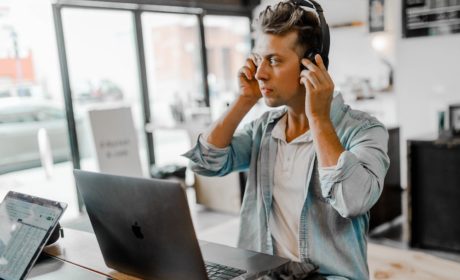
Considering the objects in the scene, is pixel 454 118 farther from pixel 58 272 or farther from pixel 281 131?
pixel 58 272

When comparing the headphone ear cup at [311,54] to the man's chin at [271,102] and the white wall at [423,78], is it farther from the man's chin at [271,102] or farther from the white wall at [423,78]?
the white wall at [423,78]

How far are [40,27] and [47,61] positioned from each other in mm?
329

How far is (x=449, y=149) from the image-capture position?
3.17 m

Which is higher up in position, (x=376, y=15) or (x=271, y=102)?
(x=376, y=15)

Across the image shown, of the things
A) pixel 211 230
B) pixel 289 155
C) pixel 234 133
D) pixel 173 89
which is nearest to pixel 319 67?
pixel 289 155

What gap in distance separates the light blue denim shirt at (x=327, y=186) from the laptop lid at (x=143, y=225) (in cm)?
38

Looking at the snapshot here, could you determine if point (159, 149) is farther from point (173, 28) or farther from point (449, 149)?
point (449, 149)

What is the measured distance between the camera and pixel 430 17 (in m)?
4.73

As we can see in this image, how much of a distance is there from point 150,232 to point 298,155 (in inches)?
21.5

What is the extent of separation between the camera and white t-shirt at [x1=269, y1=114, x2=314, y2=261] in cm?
135

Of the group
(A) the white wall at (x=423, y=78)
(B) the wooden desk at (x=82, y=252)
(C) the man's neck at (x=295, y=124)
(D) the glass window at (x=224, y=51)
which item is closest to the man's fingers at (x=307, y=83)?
(C) the man's neck at (x=295, y=124)

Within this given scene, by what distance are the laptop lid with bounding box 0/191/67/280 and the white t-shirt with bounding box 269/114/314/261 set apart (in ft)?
2.01

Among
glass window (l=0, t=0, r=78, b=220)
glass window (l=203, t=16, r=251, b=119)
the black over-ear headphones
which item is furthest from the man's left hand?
glass window (l=203, t=16, r=251, b=119)

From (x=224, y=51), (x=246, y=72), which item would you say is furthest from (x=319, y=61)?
(x=224, y=51)
